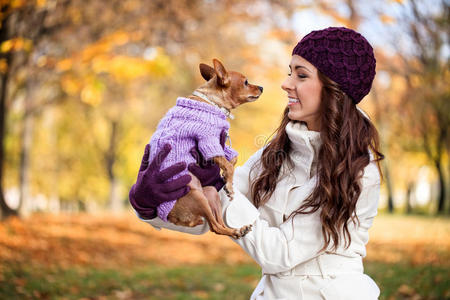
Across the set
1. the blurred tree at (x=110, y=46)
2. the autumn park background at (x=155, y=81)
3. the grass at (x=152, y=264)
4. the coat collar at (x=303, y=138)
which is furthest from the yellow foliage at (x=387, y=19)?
the coat collar at (x=303, y=138)

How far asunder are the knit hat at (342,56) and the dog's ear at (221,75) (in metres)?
0.40

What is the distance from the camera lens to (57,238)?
9938 millimetres

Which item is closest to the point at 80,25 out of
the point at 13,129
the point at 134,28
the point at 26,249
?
the point at 134,28

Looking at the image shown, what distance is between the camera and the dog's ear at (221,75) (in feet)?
7.16

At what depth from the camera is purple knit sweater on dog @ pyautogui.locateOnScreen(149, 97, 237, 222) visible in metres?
2.03

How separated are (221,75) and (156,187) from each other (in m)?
0.65

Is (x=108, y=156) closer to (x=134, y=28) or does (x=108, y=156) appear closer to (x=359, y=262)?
(x=134, y=28)

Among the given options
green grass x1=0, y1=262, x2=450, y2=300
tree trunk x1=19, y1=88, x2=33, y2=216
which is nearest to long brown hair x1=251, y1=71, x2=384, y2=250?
green grass x1=0, y1=262, x2=450, y2=300

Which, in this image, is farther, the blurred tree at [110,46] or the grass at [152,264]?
the blurred tree at [110,46]

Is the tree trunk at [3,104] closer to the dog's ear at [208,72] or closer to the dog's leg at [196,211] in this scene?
the dog's ear at [208,72]

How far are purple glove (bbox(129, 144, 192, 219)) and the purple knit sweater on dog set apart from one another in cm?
3

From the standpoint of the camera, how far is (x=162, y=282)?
7258 millimetres

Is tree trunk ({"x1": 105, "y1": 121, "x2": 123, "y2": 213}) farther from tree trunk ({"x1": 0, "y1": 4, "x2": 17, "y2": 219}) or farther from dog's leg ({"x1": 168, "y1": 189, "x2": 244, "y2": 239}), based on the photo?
dog's leg ({"x1": 168, "y1": 189, "x2": 244, "y2": 239})

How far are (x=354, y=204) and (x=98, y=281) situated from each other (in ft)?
19.3
